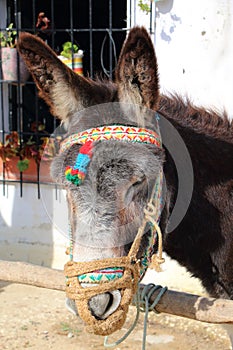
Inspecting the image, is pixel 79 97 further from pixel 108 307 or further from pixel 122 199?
pixel 108 307

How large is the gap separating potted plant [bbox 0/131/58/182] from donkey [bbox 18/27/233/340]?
278 cm

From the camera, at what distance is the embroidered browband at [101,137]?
2.15m

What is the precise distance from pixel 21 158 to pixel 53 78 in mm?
3217

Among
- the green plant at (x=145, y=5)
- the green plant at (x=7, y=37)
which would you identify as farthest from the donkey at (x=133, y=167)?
the green plant at (x=7, y=37)

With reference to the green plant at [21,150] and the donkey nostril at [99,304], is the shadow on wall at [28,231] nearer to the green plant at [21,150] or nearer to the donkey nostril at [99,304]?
the green plant at [21,150]

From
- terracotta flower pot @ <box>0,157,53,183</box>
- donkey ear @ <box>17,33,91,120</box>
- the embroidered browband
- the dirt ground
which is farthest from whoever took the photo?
terracotta flower pot @ <box>0,157,53,183</box>

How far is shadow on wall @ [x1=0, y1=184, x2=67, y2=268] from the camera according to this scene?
546 cm

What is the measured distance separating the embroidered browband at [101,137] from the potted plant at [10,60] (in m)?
3.37

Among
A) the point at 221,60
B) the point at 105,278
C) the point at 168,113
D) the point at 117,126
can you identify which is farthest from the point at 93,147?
the point at 221,60

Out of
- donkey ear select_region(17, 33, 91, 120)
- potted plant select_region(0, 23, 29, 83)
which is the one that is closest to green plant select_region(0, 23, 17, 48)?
potted plant select_region(0, 23, 29, 83)

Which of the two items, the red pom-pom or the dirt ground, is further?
the dirt ground

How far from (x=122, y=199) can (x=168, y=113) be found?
0.79m

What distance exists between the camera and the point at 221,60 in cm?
468

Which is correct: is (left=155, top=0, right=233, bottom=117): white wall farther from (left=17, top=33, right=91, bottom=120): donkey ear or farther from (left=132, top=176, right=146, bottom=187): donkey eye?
(left=132, top=176, right=146, bottom=187): donkey eye
